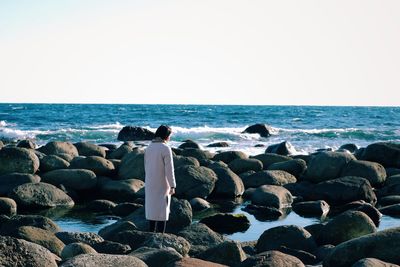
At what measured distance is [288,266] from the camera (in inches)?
246

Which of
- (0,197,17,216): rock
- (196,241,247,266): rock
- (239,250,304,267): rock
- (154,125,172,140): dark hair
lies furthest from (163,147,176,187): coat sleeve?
(0,197,17,216): rock

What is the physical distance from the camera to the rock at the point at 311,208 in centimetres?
1246

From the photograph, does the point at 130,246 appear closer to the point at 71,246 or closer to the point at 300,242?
the point at 71,246

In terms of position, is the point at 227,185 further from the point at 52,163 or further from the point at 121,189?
the point at 52,163

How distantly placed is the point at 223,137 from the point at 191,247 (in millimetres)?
26870

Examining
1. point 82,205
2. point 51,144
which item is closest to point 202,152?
point 51,144

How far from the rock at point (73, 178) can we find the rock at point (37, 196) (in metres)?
1.20

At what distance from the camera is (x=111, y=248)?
26.6ft

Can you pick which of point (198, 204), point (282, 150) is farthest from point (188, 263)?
point (282, 150)

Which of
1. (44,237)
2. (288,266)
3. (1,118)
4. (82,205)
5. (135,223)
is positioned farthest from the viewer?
(1,118)

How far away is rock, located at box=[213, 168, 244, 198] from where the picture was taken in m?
14.3

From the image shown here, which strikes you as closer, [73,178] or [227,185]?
[73,178]

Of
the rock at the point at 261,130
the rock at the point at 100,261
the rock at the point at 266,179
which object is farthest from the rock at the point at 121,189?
the rock at the point at 261,130

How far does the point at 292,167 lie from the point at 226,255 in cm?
967
